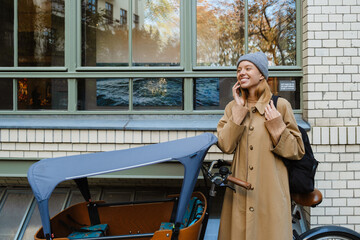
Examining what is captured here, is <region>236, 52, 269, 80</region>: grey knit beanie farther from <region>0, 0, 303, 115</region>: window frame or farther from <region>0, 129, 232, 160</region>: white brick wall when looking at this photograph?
<region>0, 0, 303, 115</region>: window frame

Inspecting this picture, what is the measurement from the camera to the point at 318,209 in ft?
13.0

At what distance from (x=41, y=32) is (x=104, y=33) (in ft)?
2.96

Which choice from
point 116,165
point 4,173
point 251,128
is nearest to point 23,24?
point 4,173

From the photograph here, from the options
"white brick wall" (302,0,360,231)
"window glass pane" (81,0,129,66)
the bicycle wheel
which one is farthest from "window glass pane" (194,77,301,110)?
the bicycle wheel

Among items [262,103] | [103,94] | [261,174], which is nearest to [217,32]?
[103,94]

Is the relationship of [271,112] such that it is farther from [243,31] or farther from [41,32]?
[41,32]

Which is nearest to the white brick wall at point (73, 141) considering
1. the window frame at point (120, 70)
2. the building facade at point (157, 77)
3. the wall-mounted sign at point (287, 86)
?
the building facade at point (157, 77)

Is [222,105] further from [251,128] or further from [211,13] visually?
[251,128]

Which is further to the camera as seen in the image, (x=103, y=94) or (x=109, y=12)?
(x=109, y=12)

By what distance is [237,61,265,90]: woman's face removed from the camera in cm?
254

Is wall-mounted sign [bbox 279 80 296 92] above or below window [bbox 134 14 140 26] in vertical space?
below

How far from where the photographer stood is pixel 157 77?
445 cm

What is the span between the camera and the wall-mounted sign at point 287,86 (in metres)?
4.36

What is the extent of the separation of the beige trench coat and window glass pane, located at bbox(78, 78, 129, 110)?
227cm
